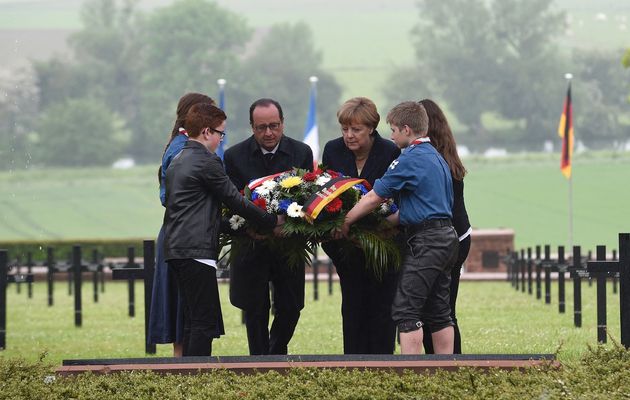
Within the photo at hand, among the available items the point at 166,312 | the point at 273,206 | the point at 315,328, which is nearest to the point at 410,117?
the point at 273,206

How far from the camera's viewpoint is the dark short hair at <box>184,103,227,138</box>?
947cm

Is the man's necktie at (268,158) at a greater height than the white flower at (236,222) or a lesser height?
greater

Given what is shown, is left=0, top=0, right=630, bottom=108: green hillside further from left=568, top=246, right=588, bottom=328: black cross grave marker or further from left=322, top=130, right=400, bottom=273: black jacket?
left=322, top=130, right=400, bottom=273: black jacket

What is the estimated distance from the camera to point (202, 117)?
9484 mm

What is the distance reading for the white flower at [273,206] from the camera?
9742mm

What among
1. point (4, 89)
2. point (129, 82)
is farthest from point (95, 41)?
point (4, 89)

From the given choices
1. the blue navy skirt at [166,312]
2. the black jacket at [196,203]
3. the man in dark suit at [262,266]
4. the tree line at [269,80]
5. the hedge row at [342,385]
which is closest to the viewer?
the hedge row at [342,385]

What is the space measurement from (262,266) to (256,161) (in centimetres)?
75

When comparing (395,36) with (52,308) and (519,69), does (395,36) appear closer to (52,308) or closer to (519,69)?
(519,69)

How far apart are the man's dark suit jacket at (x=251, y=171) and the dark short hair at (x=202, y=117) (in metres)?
0.81

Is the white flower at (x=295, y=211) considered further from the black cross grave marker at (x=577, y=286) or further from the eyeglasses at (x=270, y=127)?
the black cross grave marker at (x=577, y=286)

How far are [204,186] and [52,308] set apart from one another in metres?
16.7

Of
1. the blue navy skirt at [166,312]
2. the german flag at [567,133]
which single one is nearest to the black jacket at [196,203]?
the blue navy skirt at [166,312]

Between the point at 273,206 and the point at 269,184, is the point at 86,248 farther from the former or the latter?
the point at 273,206
